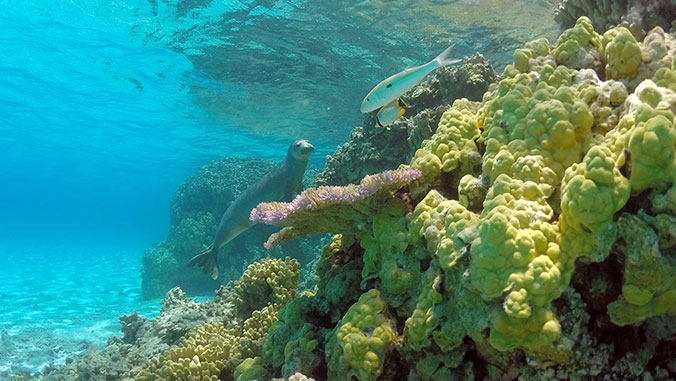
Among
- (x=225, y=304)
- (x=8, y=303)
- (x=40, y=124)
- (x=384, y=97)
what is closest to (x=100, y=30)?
(x=8, y=303)

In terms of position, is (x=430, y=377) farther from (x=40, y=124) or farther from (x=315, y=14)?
(x=40, y=124)

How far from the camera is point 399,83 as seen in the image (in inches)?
161

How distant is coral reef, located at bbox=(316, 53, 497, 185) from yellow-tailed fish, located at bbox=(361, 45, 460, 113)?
4.88 feet

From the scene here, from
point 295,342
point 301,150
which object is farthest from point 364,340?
point 301,150

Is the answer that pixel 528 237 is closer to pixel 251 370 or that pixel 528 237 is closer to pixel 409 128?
pixel 251 370

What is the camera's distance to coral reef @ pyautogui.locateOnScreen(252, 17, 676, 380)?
78.8 inches

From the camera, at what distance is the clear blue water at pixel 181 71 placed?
13.4m

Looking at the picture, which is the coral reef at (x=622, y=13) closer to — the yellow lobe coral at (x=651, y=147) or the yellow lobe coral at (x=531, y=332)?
the yellow lobe coral at (x=651, y=147)

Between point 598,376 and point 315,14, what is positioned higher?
point 315,14

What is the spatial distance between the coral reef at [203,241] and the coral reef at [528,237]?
12240mm

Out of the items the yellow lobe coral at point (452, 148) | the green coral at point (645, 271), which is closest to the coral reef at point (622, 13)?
the yellow lobe coral at point (452, 148)

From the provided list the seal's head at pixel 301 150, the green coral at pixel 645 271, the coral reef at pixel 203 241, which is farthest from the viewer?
the coral reef at pixel 203 241

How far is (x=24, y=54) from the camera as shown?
19.4 metres

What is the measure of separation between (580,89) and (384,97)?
6.32 ft
